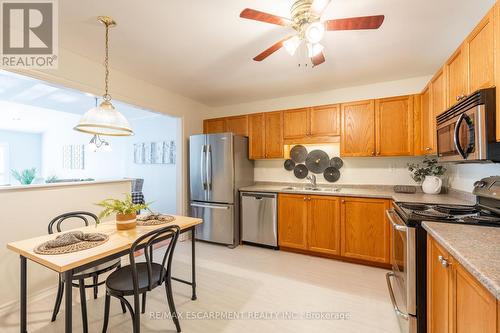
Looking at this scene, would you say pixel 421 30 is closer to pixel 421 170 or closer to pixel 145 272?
pixel 421 170

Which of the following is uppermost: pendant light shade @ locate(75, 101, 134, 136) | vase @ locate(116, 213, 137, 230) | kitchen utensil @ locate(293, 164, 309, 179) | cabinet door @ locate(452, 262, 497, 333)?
pendant light shade @ locate(75, 101, 134, 136)

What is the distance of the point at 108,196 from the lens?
290 cm

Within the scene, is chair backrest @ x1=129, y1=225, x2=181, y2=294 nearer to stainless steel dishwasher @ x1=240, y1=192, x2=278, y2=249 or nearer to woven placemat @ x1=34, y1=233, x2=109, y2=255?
woven placemat @ x1=34, y1=233, x2=109, y2=255

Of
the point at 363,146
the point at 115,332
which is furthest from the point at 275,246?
the point at 115,332

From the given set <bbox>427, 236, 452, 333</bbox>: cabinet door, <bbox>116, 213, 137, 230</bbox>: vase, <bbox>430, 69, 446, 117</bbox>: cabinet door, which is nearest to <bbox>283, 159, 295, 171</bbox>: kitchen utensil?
<bbox>430, 69, 446, 117</bbox>: cabinet door

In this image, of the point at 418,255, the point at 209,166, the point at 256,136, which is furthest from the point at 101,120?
the point at 256,136

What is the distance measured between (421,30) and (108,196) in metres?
3.88

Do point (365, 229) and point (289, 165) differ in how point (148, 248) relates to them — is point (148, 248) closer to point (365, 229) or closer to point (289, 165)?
point (365, 229)

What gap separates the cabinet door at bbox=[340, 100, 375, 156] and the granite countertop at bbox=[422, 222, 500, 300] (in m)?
1.89

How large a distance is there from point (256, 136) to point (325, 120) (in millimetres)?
1172

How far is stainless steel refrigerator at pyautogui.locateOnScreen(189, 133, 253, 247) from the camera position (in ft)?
11.9

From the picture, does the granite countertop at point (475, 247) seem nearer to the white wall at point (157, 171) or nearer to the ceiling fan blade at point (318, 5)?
the ceiling fan blade at point (318, 5)

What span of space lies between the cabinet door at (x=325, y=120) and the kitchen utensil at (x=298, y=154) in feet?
1.38

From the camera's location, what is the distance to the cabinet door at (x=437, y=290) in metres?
1.16
